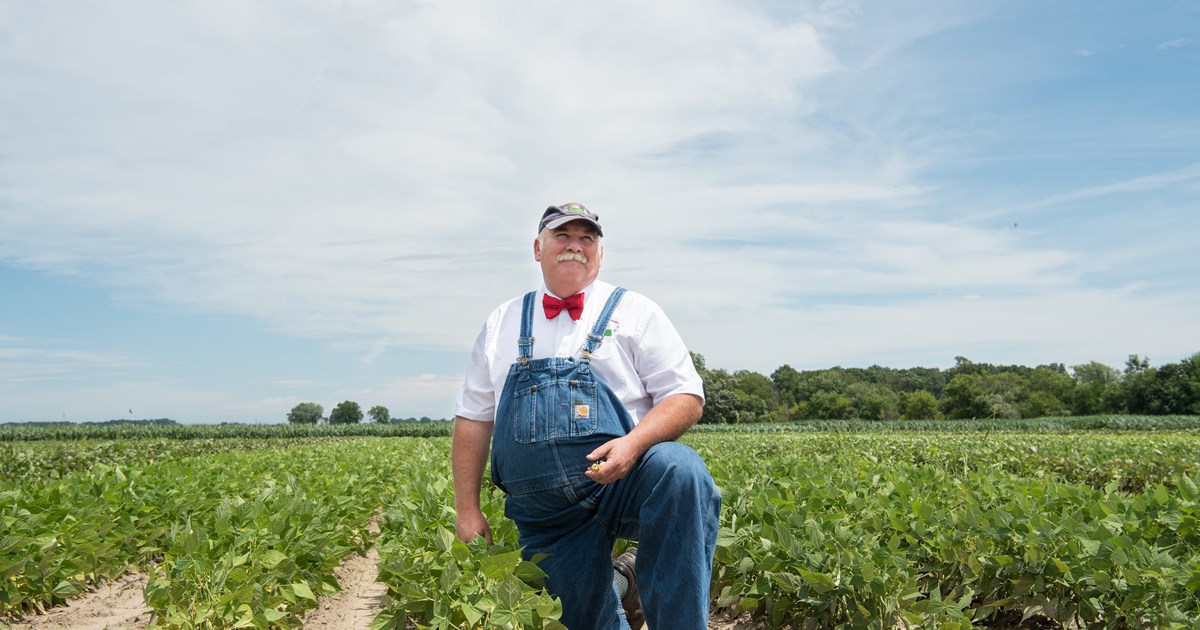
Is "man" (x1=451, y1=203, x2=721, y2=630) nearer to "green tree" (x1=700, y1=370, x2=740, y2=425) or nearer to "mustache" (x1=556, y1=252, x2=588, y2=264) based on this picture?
"mustache" (x1=556, y1=252, x2=588, y2=264)

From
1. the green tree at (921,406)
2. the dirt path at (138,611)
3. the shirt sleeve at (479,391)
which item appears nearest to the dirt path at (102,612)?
the dirt path at (138,611)

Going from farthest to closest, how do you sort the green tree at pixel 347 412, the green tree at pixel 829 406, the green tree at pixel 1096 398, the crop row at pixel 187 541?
the green tree at pixel 347 412 < the green tree at pixel 829 406 < the green tree at pixel 1096 398 < the crop row at pixel 187 541

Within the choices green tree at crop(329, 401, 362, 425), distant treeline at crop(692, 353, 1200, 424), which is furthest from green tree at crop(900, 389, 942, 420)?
green tree at crop(329, 401, 362, 425)

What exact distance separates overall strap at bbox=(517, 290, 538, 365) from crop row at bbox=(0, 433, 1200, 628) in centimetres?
78

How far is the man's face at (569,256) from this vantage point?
128 inches

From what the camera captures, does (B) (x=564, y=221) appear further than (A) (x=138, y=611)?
No

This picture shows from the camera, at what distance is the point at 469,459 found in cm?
343

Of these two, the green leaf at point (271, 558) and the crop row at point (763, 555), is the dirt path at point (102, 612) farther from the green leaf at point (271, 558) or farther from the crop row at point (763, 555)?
the green leaf at point (271, 558)

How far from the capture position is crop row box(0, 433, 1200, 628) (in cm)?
343

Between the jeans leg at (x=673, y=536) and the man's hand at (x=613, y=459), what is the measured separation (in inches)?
3.6

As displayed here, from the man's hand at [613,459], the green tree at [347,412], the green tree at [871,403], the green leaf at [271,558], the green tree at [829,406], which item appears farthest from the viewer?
the green tree at [347,412]

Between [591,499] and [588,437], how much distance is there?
286mm

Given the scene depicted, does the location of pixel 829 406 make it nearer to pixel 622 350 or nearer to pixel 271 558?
pixel 271 558

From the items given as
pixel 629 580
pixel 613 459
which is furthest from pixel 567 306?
pixel 629 580
